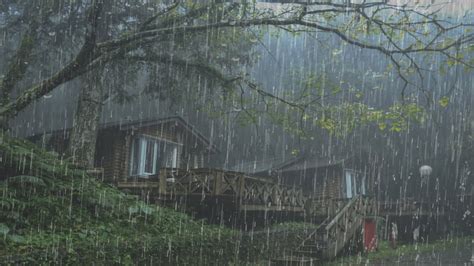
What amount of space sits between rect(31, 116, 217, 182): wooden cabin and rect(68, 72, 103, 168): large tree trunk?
9.04ft

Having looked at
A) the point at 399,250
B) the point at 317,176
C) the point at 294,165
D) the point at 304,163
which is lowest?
the point at 399,250

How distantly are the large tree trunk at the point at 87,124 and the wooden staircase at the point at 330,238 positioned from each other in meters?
8.77

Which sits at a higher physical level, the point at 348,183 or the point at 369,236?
the point at 348,183

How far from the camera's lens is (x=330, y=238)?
1555 centimetres

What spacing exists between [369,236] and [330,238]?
427cm

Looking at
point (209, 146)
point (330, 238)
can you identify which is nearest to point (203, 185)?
point (330, 238)

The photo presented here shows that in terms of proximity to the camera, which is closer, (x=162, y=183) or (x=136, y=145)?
(x=162, y=183)

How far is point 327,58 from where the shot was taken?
46062 mm

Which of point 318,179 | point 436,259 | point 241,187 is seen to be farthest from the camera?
point 318,179

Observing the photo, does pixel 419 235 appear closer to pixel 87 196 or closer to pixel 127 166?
pixel 127 166

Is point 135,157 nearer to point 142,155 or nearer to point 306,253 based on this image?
point 142,155

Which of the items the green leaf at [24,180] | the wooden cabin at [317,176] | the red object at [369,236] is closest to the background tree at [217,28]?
the green leaf at [24,180]

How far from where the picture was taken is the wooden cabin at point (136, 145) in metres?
22.3

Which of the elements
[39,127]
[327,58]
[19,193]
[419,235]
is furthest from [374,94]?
[19,193]
